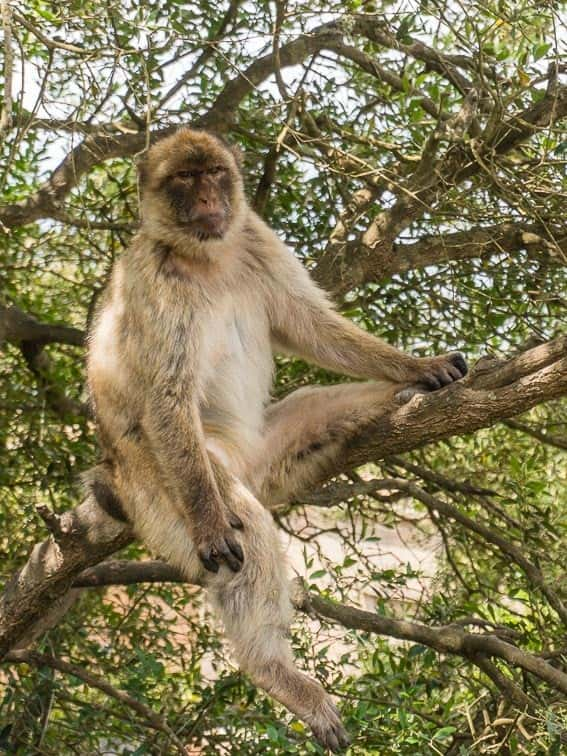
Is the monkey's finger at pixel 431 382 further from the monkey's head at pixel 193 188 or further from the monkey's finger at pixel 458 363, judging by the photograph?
the monkey's head at pixel 193 188

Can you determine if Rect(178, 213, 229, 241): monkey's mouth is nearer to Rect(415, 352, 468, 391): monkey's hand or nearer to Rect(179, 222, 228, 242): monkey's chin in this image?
Rect(179, 222, 228, 242): monkey's chin

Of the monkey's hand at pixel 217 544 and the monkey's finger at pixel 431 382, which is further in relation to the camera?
the monkey's finger at pixel 431 382

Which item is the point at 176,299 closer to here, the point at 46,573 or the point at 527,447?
the point at 46,573

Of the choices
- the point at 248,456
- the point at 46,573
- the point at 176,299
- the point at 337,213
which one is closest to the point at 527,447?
the point at 337,213

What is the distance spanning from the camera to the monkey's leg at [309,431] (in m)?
4.41

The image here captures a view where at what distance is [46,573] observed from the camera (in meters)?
4.38

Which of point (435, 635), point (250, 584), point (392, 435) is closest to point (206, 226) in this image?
point (392, 435)

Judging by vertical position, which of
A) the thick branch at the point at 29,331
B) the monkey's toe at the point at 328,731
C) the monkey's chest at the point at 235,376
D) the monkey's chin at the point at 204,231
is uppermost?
the thick branch at the point at 29,331

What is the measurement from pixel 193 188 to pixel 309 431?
44.0 inches

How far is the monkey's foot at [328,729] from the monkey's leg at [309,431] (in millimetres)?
925

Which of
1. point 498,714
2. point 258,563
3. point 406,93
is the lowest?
point 498,714

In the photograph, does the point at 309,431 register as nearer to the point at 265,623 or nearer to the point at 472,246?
the point at 265,623

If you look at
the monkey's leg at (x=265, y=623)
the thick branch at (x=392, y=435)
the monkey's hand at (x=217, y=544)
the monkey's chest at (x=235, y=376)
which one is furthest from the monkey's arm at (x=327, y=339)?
the monkey's hand at (x=217, y=544)

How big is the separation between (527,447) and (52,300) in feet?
9.06
